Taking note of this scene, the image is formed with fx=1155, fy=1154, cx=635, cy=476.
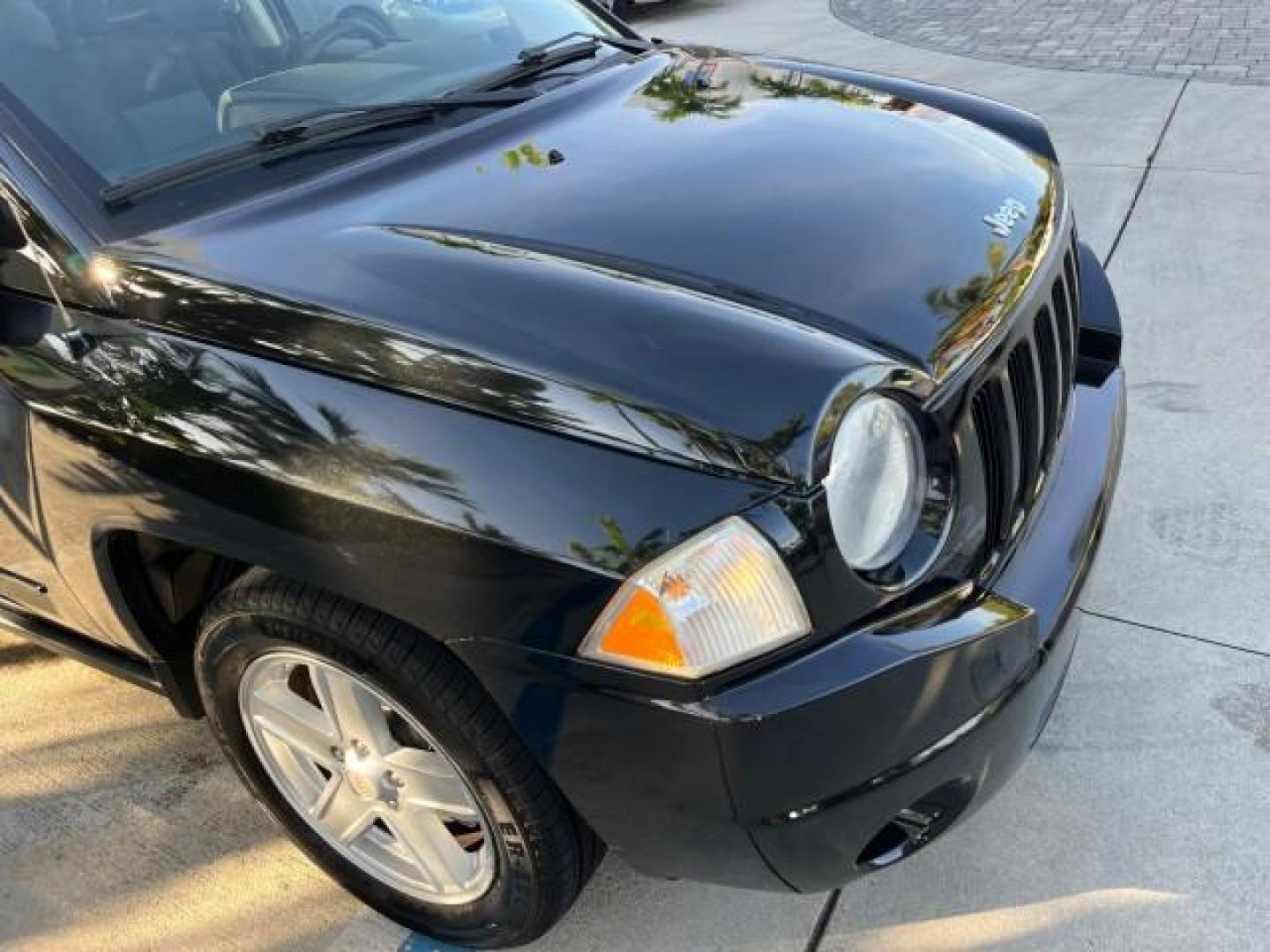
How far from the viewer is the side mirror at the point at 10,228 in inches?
78.8

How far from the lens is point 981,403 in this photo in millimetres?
1850

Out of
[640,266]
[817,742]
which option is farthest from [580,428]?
[817,742]

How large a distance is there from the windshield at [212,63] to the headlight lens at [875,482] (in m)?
1.39

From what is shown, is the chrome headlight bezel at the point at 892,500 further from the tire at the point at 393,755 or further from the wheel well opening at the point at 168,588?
the wheel well opening at the point at 168,588

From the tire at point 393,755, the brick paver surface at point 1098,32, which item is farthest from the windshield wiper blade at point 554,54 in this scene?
the brick paver surface at point 1098,32

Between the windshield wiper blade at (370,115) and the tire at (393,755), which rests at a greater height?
the windshield wiper blade at (370,115)

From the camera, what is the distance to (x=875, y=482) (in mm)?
1688

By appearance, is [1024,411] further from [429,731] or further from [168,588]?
[168,588]

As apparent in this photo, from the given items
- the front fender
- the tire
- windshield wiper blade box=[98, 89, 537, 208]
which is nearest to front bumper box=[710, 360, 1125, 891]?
the front fender

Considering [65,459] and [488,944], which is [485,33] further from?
[488,944]

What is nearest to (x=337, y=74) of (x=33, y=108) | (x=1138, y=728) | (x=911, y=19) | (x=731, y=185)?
(x=33, y=108)

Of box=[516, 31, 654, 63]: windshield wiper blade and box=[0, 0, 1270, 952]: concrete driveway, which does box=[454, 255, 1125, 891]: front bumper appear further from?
box=[516, 31, 654, 63]: windshield wiper blade

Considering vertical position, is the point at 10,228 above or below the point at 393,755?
above

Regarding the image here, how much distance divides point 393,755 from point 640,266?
0.94 metres
